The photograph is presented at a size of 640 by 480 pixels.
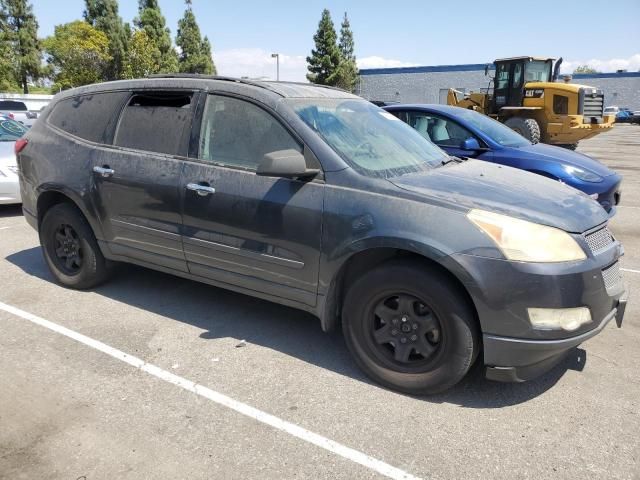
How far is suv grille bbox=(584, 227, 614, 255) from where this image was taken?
9.56 feet

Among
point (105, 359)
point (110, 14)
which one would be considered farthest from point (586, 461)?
point (110, 14)

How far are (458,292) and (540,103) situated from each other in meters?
14.2

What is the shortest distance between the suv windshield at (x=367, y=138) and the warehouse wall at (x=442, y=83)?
4625 centimetres

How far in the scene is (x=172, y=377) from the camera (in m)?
3.29

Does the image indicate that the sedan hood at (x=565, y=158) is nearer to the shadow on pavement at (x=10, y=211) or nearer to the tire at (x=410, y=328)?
the tire at (x=410, y=328)

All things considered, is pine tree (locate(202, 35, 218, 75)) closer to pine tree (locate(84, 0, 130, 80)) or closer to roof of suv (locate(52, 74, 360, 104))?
pine tree (locate(84, 0, 130, 80))

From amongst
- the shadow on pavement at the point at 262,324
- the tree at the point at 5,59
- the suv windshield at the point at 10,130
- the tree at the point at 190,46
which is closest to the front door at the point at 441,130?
the shadow on pavement at the point at 262,324

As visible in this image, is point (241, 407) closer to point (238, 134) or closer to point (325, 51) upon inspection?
point (238, 134)

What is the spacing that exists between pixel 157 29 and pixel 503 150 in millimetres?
57762

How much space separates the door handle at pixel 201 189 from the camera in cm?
359

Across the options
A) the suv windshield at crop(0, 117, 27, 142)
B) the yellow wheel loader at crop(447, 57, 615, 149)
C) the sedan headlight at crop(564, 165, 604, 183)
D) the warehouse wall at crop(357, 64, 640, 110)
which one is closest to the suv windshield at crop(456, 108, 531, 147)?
the sedan headlight at crop(564, 165, 604, 183)

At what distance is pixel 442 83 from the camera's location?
5028 centimetres

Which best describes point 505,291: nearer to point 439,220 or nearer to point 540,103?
point 439,220

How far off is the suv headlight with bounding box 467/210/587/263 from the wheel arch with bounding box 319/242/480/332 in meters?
0.26
